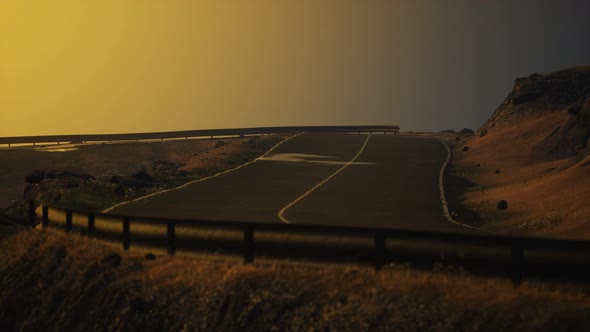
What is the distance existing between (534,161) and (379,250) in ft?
161

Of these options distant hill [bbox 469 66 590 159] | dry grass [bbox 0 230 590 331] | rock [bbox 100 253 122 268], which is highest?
distant hill [bbox 469 66 590 159]

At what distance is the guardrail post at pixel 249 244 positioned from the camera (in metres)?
18.9

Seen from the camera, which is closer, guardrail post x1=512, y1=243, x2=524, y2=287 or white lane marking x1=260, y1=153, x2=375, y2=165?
guardrail post x1=512, y1=243, x2=524, y2=287

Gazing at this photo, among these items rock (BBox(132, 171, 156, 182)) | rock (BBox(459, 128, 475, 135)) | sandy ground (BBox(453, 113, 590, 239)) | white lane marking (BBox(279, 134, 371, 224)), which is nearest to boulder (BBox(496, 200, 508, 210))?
sandy ground (BBox(453, 113, 590, 239))

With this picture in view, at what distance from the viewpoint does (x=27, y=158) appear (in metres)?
81.9

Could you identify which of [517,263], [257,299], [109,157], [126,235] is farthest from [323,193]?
[109,157]

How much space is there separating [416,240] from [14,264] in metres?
12.0

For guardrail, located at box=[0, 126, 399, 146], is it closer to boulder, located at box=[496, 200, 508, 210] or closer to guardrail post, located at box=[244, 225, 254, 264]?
boulder, located at box=[496, 200, 508, 210]

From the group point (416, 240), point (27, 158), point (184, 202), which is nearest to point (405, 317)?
point (416, 240)

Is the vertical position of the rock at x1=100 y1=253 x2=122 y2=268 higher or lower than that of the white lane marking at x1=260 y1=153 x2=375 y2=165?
lower

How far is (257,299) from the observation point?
55.3 feet

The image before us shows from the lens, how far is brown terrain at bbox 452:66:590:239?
3684 cm

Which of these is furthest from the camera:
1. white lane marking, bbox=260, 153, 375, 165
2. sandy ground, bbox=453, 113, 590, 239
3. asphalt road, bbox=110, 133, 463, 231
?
white lane marking, bbox=260, 153, 375, 165

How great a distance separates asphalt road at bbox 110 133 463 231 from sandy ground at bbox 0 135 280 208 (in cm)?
499
